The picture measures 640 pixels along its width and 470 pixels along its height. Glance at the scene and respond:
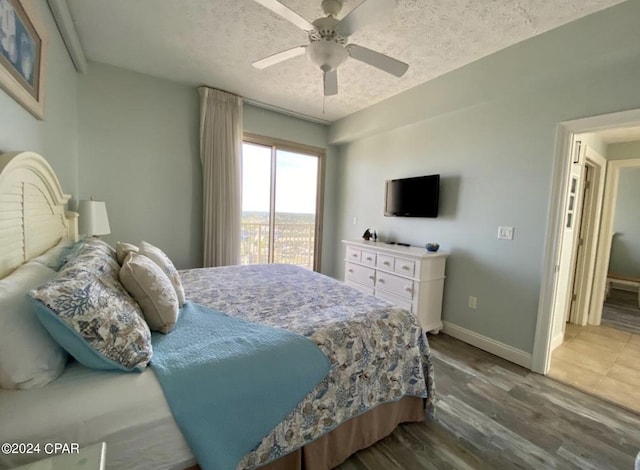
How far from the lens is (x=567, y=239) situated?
8.27 ft

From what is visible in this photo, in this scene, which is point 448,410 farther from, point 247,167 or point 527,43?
point 247,167

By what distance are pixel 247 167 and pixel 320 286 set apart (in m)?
2.49

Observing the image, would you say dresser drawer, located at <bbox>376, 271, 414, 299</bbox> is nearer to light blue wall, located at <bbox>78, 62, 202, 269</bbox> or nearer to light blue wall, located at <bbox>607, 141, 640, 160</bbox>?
light blue wall, located at <bbox>78, 62, 202, 269</bbox>

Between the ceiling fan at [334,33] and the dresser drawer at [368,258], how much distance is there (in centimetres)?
198

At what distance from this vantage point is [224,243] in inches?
139

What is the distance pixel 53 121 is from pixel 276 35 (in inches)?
71.9

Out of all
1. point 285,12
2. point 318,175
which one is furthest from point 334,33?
point 318,175

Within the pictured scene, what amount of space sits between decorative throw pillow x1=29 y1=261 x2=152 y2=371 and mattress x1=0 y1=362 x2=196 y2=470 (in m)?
0.07

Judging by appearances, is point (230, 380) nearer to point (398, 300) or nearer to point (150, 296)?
point (150, 296)

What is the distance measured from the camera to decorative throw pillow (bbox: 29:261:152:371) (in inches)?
35.1

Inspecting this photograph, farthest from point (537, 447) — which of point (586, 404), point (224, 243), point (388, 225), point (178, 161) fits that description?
point (178, 161)

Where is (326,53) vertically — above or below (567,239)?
above

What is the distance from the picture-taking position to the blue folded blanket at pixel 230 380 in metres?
0.96

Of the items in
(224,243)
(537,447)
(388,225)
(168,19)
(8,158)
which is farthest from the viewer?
(388,225)
